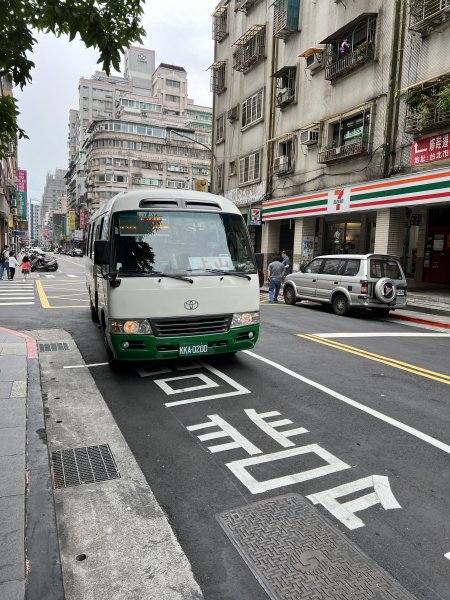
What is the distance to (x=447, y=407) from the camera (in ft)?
18.8

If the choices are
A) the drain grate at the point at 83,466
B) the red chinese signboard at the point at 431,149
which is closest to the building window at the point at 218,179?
the red chinese signboard at the point at 431,149

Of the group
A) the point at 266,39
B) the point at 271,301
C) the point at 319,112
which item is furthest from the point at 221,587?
the point at 266,39

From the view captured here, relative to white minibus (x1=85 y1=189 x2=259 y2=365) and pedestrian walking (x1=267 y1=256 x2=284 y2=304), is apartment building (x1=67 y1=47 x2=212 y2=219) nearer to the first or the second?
pedestrian walking (x1=267 y1=256 x2=284 y2=304)

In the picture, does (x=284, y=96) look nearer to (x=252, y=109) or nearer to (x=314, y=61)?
(x=314, y=61)

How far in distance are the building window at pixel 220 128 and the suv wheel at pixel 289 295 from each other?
64.2ft

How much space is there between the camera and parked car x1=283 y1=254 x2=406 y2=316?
13664 mm

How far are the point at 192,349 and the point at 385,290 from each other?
9059 millimetres

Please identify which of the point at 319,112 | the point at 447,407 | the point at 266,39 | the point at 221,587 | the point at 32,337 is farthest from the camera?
the point at 266,39

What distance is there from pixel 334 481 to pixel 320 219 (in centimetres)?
2241

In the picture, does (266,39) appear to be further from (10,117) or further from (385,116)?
(10,117)

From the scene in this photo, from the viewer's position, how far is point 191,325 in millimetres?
6469

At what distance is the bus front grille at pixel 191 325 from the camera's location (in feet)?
20.8

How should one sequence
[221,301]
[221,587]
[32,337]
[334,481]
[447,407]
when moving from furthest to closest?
1. [32,337]
2. [221,301]
3. [447,407]
4. [334,481]
5. [221,587]

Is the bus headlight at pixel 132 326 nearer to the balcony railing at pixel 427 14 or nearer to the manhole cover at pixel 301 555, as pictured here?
the manhole cover at pixel 301 555
